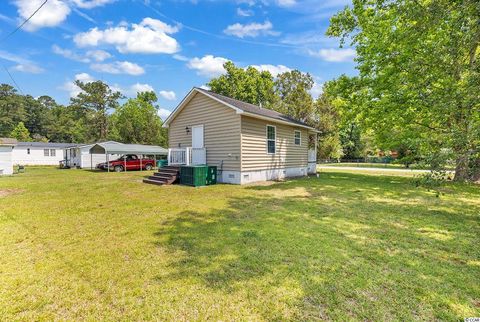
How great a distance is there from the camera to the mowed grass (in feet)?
7.59

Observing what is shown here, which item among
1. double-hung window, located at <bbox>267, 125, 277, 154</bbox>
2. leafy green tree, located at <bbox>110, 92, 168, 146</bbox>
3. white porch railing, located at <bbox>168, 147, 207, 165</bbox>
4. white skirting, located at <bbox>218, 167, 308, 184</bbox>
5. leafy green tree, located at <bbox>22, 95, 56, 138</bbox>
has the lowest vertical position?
white skirting, located at <bbox>218, 167, 308, 184</bbox>

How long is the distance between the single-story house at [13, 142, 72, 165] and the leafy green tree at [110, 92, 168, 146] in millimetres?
8240

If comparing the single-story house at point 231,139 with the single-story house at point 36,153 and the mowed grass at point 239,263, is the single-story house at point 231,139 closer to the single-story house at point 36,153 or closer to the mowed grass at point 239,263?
the mowed grass at point 239,263

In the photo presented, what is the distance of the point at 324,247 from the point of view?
149 inches

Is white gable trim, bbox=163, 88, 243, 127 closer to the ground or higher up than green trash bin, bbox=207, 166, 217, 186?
higher up

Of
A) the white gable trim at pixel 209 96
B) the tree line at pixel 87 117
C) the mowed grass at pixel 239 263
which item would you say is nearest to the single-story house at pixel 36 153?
the tree line at pixel 87 117

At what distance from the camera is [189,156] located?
12047mm

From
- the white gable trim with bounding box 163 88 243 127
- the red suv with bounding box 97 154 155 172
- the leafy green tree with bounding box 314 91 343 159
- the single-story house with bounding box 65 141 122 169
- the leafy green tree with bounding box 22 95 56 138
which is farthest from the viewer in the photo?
the leafy green tree with bounding box 22 95 56 138

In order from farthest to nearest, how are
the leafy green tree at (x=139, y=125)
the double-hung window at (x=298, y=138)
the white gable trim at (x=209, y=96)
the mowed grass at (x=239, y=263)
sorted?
the leafy green tree at (x=139, y=125) → the double-hung window at (x=298, y=138) → the white gable trim at (x=209, y=96) → the mowed grass at (x=239, y=263)

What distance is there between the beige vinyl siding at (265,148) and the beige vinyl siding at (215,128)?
0.47 meters

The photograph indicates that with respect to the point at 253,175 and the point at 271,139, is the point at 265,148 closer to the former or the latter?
the point at 271,139

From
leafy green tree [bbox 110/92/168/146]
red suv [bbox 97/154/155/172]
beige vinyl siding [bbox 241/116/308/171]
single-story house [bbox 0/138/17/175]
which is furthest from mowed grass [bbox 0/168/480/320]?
leafy green tree [bbox 110/92/168/146]

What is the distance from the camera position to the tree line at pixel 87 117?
35406mm

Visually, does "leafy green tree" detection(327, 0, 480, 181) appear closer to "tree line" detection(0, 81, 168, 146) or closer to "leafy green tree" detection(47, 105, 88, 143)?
"tree line" detection(0, 81, 168, 146)
